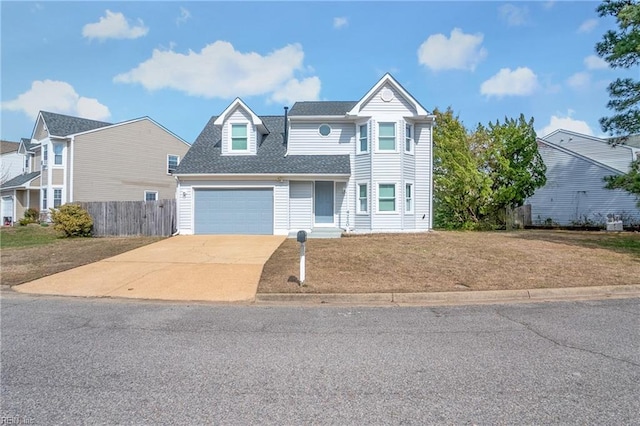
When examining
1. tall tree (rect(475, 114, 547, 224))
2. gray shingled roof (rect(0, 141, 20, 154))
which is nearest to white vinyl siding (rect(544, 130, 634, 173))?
tall tree (rect(475, 114, 547, 224))

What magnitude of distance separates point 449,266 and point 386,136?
389 inches

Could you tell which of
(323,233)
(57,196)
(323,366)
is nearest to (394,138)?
(323,233)

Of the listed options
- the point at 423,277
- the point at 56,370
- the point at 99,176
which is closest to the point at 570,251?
the point at 423,277

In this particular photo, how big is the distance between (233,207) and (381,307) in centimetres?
1258

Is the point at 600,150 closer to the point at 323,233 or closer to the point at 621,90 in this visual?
the point at 621,90

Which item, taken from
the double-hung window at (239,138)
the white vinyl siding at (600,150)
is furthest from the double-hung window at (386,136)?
the white vinyl siding at (600,150)

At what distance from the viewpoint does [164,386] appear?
3.57m

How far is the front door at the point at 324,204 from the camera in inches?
724

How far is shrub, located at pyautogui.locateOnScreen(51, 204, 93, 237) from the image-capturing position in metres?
17.1

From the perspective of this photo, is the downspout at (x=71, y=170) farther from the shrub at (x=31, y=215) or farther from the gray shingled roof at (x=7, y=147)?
the gray shingled roof at (x=7, y=147)

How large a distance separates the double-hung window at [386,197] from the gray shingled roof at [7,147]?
134 ft

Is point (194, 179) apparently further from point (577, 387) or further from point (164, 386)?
point (577, 387)

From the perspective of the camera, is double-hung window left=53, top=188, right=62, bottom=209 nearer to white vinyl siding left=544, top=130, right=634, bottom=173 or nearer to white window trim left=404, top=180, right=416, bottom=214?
white window trim left=404, top=180, right=416, bottom=214

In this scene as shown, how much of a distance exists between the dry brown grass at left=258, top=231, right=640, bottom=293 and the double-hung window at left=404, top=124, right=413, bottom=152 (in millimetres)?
6393
